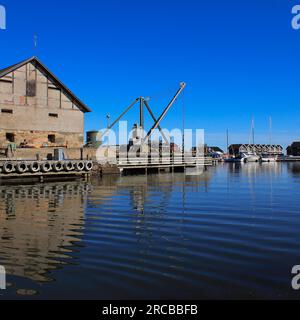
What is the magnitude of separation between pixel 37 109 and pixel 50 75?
14.2 feet

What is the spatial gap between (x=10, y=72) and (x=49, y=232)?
3278cm

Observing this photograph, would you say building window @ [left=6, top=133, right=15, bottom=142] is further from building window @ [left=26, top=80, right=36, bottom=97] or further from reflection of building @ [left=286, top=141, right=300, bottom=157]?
reflection of building @ [left=286, top=141, right=300, bottom=157]

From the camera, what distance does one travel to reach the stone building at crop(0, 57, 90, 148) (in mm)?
38562

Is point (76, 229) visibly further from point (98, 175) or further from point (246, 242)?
point (98, 175)

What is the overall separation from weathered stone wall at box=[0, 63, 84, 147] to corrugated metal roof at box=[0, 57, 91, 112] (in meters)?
0.38

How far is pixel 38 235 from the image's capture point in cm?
988

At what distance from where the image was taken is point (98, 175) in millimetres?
39875

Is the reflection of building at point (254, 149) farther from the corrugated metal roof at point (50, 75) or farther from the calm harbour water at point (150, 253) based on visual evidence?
the calm harbour water at point (150, 253)

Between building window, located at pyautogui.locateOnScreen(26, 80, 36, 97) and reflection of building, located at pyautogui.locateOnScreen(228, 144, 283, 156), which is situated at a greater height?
building window, located at pyautogui.locateOnScreen(26, 80, 36, 97)

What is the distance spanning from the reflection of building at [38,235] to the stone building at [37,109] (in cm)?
2407

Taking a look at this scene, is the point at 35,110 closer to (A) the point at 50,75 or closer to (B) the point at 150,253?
(A) the point at 50,75

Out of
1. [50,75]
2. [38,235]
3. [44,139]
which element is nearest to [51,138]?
[44,139]

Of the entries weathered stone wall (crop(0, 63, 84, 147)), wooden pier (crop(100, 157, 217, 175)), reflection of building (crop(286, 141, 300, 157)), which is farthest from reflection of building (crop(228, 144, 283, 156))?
weathered stone wall (crop(0, 63, 84, 147))
